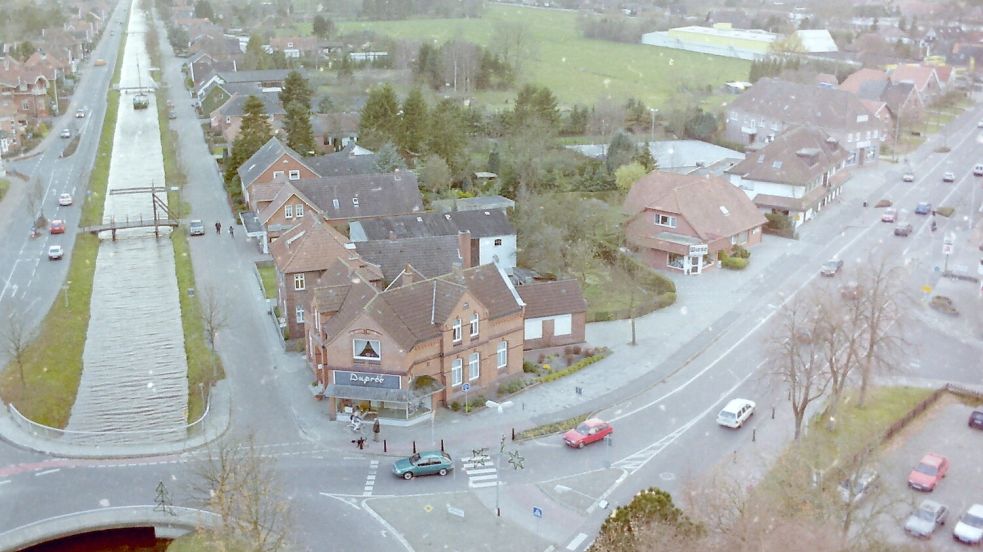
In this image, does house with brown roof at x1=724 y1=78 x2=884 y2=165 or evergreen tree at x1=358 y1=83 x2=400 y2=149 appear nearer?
evergreen tree at x1=358 y1=83 x2=400 y2=149

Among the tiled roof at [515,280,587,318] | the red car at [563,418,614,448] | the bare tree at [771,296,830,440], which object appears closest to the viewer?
the bare tree at [771,296,830,440]

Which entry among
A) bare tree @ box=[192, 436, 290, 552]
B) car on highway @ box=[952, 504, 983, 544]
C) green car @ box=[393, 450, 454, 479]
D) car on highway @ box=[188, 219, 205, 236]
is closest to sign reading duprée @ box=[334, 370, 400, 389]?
green car @ box=[393, 450, 454, 479]

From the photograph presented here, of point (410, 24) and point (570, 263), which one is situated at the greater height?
point (410, 24)

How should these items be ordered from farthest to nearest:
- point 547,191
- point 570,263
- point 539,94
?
point 539,94, point 547,191, point 570,263

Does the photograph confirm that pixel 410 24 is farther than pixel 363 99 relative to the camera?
Yes

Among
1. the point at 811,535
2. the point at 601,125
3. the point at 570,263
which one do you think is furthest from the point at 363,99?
the point at 811,535

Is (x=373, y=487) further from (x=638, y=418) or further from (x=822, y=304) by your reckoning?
(x=822, y=304)

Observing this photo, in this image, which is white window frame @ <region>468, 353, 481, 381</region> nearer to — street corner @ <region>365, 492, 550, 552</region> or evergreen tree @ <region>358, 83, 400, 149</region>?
street corner @ <region>365, 492, 550, 552</region>

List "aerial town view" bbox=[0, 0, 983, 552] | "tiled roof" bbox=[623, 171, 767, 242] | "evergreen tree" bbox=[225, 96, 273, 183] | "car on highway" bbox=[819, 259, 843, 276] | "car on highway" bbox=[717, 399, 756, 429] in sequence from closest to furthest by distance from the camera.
Answer: "aerial town view" bbox=[0, 0, 983, 552] < "car on highway" bbox=[717, 399, 756, 429] < "car on highway" bbox=[819, 259, 843, 276] < "tiled roof" bbox=[623, 171, 767, 242] < "evergreen tree" bbox=[225, 96, 273, 183]
